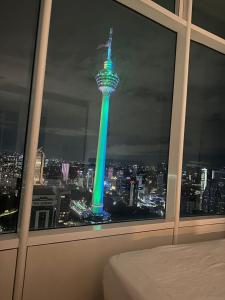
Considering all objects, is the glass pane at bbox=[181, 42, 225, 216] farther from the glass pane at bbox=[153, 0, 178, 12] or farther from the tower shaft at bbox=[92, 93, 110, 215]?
the tower shaft at bbox=[92, 93, 110, 215]

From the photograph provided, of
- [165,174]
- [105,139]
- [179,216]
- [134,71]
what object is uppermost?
[134,71]

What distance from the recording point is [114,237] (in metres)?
2.00

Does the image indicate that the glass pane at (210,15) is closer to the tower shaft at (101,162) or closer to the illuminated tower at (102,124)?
the illuminated tower at (102,124)

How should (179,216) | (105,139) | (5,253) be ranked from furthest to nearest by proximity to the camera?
(179,216)
(105,139)
(5,253)

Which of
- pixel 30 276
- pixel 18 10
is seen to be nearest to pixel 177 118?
pixel 18 10

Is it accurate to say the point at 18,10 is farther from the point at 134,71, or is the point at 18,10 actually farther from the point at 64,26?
the point at 134,71

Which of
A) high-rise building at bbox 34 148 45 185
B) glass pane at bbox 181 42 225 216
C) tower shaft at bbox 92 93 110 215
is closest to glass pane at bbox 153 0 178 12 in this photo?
glass pane at bbox 181 42 225 216

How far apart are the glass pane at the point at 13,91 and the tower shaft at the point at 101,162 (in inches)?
25.9

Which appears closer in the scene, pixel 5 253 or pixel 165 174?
pixel 5 253

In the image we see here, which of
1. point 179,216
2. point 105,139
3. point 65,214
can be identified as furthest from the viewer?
point 179,216

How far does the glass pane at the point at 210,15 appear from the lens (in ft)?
8.56

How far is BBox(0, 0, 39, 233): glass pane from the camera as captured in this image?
5.68ft

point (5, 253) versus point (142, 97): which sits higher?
point (142, 97)

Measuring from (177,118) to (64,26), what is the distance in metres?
1.30
